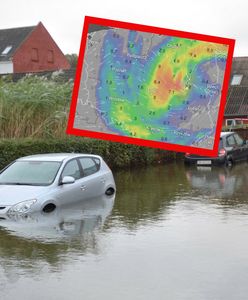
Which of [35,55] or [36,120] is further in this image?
[35,55]

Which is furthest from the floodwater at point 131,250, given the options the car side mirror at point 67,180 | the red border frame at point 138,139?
the red border frame at point 138,139

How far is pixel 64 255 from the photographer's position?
8898 millimetres

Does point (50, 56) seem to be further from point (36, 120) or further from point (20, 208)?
point (20, 208)

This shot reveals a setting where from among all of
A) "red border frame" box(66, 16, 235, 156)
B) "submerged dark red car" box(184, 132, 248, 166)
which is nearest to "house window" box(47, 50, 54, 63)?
"submerged dark red car" box(184, 132, 248, 166)

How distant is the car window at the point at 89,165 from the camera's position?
1398 centimetres

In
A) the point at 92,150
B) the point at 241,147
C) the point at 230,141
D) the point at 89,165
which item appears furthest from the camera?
the point at 241,147

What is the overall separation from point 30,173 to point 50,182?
0.70 metres

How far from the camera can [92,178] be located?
14.0 m

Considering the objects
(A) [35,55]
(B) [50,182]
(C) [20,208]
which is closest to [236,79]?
(A) [35,55]

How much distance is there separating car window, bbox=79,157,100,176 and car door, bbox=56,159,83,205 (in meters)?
0.24

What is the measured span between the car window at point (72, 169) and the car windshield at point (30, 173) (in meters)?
0.20

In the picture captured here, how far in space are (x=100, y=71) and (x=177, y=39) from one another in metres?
1.38

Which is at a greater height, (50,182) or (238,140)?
(50,182)

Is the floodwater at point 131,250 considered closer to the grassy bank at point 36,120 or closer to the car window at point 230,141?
the grassy bank at point 36,120
